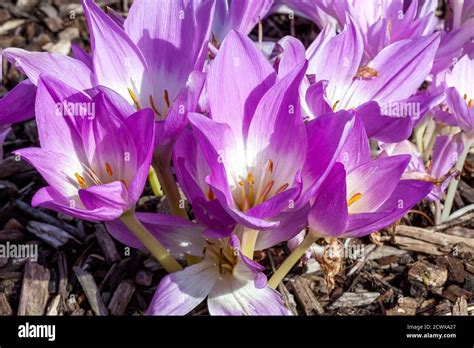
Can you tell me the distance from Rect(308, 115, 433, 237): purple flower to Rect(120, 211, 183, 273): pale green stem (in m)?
0.38

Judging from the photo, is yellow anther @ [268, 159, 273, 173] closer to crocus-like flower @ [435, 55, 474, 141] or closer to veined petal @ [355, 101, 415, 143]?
veined petal @ [355, 101, 415, 143]

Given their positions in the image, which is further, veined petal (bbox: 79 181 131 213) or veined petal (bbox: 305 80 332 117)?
veined petal (bbox: 305 80 332 117)

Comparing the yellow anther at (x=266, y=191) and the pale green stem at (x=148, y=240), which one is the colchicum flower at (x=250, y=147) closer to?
the yellow anther at (x=266, y=191)

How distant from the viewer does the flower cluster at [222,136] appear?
1.47 m

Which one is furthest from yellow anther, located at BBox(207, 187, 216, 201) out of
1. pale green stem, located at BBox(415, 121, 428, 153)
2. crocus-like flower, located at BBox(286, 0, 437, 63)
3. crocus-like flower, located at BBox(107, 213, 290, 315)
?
pale green stem, located at BBox(415, 121, 428, 153)

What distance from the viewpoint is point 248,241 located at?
1.63 m

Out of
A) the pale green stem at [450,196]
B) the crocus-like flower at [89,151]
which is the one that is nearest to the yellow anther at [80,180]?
the crocus-like flower at [89,151]

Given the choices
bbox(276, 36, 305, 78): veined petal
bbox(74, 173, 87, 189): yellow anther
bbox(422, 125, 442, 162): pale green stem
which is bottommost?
bbox(422, 125, 442, 162): pale green stem

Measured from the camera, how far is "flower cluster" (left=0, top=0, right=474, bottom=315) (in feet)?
4.84

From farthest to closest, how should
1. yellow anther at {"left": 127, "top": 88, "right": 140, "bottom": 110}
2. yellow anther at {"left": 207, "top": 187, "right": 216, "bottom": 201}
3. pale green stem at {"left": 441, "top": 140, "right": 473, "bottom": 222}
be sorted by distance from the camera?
pale green stem at {"left": 441, "top": 140, "right": 473, "bottom": 222}, yellow anther at {"left": 127, "top": 88, "right": 140, "bottom": 110}, yellow anther at {"left": 207, "top": 187, "right": 216, "bottom": 201}

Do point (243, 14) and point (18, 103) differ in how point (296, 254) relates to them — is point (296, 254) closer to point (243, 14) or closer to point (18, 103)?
point (243, 14)

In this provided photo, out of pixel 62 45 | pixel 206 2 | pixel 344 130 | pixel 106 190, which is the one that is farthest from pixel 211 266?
pixel 62 45

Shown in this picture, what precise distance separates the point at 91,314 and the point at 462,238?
3.72 feet

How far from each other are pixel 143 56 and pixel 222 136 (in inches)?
15.0
